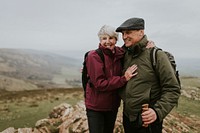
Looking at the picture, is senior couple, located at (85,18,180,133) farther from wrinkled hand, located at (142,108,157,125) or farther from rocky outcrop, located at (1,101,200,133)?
rocky outcrop, located at (1,101,200,133)

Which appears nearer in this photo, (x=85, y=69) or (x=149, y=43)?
(x=149, y=43)

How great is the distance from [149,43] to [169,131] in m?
7.83

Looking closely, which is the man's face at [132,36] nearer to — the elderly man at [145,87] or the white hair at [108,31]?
the elderly man at [145,87]

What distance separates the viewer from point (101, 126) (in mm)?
6500

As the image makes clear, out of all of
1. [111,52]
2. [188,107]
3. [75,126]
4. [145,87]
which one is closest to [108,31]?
[111,52]

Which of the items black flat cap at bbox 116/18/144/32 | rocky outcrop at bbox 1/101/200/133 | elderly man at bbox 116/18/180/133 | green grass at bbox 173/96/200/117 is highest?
black flat cap at bbox 116/18/144/32

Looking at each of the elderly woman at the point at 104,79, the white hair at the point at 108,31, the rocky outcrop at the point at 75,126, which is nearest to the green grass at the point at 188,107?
the rocky outcrop at the point at 75,126

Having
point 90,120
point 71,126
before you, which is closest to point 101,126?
point 90,120

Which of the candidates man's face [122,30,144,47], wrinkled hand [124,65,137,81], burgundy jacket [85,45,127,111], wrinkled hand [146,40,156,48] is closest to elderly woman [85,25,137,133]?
burgundy jacket [85,45,127,111]

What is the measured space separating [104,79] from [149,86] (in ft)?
3.39

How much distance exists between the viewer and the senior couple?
5.13m

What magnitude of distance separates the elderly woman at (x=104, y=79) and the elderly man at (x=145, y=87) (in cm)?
34

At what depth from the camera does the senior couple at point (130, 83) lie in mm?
5133

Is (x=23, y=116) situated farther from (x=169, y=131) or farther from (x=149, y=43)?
(x=149, y=43)
